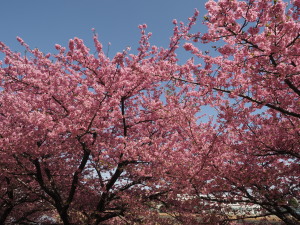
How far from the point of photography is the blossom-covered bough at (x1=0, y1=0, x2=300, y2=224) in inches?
230

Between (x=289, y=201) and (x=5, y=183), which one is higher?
(x=5, y=183)

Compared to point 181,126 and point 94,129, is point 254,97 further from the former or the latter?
point 94,129

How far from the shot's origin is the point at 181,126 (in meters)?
8.41

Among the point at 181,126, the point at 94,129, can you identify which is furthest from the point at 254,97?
the point at 94,129

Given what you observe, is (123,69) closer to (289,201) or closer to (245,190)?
(245,190)

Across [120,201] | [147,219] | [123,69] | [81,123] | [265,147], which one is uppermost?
[123,69]

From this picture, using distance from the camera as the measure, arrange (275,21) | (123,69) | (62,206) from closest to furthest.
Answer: (275,21), (123,69), (62,206)

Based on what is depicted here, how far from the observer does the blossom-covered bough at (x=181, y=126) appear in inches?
230

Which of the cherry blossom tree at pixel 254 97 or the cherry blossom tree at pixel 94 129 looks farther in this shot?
the cherry blossom tree at pixel 94 129

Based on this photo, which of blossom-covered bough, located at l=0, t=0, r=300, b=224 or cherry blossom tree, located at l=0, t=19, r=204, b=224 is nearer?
blossom-covered bough, located at l=0, t=0, r=300, b=224

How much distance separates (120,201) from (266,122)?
6.19m

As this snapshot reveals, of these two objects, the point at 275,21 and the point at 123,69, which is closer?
the point at 275,21

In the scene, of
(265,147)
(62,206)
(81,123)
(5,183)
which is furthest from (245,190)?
(5,183)

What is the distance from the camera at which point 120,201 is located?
9891 mm
